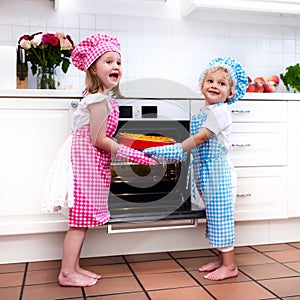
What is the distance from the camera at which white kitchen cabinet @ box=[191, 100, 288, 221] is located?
2.44 m

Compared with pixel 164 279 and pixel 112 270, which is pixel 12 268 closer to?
pixel 112 270

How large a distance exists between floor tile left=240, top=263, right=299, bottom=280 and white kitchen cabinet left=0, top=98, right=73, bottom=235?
953 mm

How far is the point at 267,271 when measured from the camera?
6.79ft

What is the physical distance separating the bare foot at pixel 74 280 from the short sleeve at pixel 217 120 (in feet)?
2.79

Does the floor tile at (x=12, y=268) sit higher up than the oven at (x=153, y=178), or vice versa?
the oven at (x=153, y=178)

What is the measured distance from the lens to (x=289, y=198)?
2531 millimetres

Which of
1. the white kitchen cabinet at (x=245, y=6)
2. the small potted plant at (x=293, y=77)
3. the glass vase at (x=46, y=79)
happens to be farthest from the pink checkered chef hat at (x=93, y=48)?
the small potted plant at (x=293, y=77)

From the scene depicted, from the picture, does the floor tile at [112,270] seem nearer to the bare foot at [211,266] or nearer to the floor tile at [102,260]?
the floor tile at [102,260]

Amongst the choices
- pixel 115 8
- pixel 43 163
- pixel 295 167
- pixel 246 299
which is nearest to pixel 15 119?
pixel 43 163

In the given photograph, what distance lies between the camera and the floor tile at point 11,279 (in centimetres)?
192

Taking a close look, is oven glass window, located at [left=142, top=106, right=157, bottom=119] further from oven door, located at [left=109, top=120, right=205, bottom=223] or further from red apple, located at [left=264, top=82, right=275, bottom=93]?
red apple, located at [left=264, top=82, right=275, bottom=93]

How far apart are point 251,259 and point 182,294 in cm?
62

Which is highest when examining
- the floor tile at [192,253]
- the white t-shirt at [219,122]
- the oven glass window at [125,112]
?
the oven glass window at [125,112]

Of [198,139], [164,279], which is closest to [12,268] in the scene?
[164,279]
